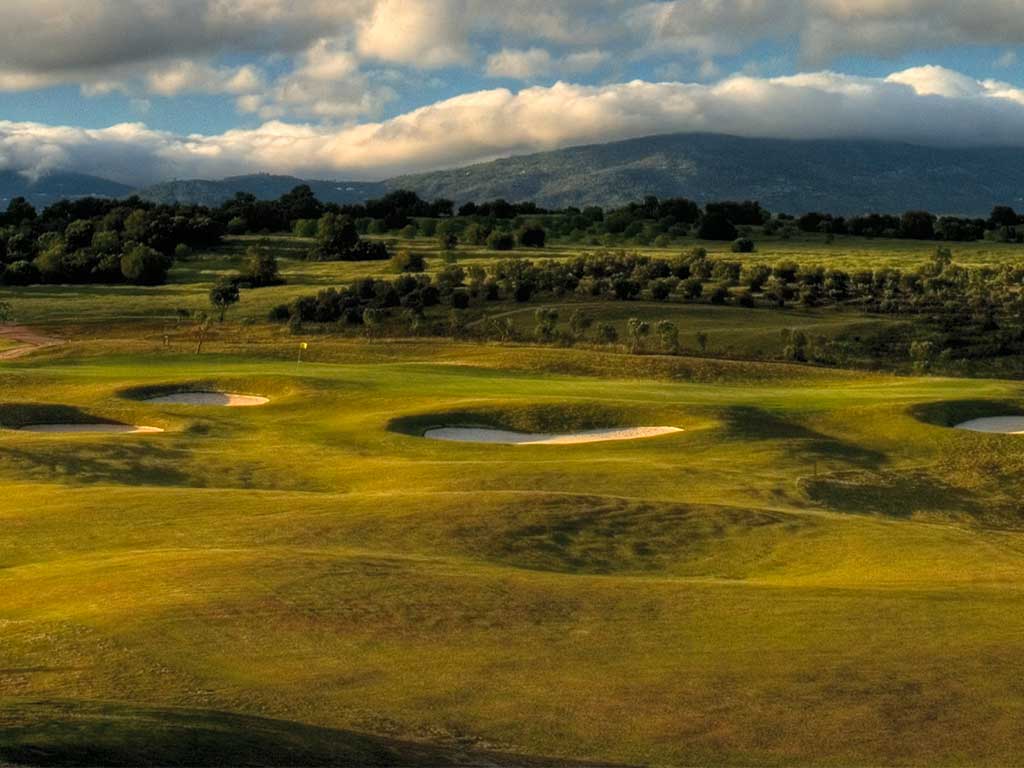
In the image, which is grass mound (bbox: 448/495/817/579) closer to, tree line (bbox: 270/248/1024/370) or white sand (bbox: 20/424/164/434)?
white sand (bbox: 20/424/164/434)

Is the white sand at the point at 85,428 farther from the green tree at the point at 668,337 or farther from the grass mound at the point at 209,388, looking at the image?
the green tree at the point at 668,337

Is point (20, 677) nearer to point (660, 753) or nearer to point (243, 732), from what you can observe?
point (243, 732)

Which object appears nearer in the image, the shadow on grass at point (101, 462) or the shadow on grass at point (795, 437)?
the shadow on grass at point (101, 462)

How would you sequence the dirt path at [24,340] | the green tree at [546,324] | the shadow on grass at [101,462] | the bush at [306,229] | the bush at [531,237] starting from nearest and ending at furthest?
the shadow on grass at [101,462]
the dirt path at [24,340]
the green tree at [546,324]
the bush at [531,237]
the bush at [306,229]

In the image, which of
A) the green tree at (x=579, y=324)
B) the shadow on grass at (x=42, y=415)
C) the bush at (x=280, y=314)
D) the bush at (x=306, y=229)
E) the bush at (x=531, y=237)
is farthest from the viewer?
the bush at (x=306, y=229)

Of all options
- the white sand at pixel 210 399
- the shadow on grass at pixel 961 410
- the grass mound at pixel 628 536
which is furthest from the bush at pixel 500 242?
the grass mound at pixel 628 536
